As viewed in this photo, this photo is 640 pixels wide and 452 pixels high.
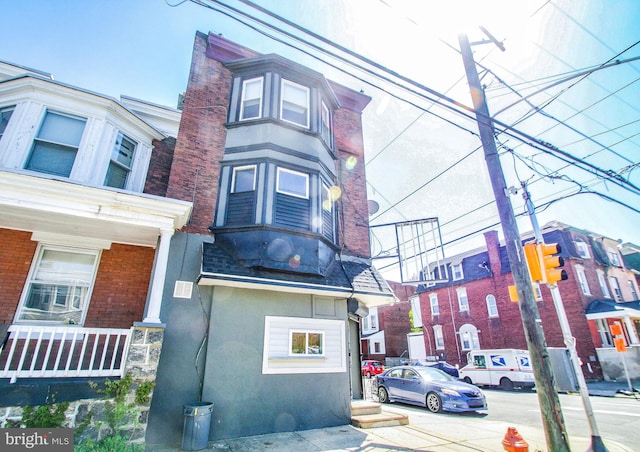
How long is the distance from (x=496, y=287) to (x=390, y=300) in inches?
835

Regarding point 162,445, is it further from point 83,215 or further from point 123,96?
point 123,96

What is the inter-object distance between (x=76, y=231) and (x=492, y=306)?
28463 mm

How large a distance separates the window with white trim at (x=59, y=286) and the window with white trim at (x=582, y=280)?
27879mm

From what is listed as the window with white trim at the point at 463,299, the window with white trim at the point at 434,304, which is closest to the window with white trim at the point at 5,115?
the window with white trim at the point at 463,299

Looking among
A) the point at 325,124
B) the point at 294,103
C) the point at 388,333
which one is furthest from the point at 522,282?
the point at 388,333

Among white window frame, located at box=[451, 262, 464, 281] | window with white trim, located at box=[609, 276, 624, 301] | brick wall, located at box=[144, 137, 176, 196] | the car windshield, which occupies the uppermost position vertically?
white window frame, located at box=[451, 262, 464, 281]

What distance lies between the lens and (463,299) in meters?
28.6

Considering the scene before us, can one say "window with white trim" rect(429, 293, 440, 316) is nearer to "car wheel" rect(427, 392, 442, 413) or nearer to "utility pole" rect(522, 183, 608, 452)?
"car wheel" rect(427, 392, 442, 413)

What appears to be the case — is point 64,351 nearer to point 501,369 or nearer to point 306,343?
point 306,343

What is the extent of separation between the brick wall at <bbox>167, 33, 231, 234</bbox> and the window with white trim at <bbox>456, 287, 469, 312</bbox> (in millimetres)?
26836

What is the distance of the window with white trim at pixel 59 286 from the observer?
6.84 metres

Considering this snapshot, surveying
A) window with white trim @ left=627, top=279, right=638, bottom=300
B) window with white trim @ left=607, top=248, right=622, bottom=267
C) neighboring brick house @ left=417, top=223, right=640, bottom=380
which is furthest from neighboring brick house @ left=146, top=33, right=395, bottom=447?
window with white trim @ left=627, top=279, right=638, bottom=300

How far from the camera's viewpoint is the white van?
55.5 ft

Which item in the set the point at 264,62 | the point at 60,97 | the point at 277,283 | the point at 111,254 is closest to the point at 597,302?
the point at 277,283
